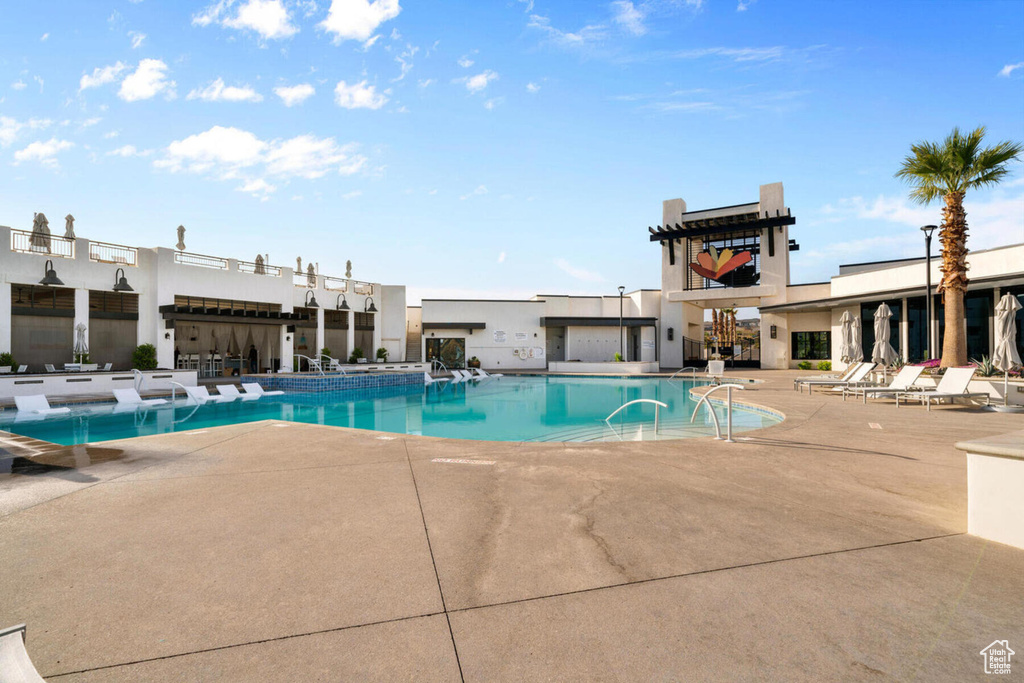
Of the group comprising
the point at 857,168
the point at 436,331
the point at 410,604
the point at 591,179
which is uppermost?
the point at 591,179

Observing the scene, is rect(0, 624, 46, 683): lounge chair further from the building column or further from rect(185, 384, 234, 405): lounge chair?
the building column

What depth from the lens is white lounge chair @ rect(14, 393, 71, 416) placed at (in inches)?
459

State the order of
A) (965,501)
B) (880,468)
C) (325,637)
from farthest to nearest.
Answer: (880,468)
(965,501)
(325,637)

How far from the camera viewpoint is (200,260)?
2111 cm

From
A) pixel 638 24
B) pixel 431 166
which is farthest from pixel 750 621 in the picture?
pixel 431 166

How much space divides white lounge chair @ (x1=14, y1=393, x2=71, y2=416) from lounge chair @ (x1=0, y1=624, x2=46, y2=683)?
1410cm

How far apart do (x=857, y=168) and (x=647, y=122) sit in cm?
583

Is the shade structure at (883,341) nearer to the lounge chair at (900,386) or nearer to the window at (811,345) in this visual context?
the lounge chair at (900,386)

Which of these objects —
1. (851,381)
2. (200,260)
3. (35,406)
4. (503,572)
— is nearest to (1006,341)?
(851,381)

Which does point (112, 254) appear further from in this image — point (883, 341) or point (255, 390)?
point (883, 341)

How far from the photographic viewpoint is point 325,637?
2.07 meters

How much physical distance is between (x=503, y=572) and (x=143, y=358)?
68.8 ft

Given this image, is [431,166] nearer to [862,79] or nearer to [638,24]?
[638,24]

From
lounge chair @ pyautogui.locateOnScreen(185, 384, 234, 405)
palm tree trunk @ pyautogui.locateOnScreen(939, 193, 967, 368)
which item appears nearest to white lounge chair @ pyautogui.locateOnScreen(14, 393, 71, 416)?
lounge chair @ pyautogui.locateOnScreen(185, 384, 234, 405)
